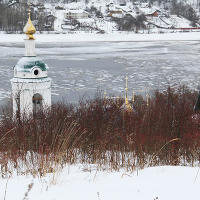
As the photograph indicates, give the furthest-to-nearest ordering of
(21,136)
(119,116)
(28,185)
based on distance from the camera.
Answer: (119,116) < (21,136) < (28,185)

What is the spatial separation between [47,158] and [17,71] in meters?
5.69

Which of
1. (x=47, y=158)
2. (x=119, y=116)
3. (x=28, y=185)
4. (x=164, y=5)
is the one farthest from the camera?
(x=164, y=5)

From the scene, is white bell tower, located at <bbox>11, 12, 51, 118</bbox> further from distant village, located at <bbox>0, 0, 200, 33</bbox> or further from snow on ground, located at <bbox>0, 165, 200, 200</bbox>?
distant village, located at <bbox>0, 0, 200, 33</bbox>

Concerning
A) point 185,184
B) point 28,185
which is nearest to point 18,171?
point 28,185

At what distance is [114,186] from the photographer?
381 centimetres

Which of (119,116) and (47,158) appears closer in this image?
(47,158)

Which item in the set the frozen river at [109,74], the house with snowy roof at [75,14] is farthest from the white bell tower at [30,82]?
the house with snowy roof at [75,14]

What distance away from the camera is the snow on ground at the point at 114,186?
362 cm

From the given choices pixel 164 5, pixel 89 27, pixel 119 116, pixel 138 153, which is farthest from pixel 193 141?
pixel 164 5

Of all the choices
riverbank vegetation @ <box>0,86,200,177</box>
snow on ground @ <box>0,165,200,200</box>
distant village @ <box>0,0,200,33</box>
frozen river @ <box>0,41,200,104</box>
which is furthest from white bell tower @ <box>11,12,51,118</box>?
distant village @ <box>0,0,200,33</box>

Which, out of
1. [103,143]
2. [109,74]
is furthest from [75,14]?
[103,143]

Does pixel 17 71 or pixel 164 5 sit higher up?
pixel 164 5

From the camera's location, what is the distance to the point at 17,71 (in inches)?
384

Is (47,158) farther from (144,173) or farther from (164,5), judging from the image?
(164,5)
